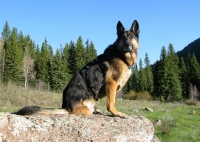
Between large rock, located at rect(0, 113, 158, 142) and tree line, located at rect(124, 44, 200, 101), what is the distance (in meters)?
64.7

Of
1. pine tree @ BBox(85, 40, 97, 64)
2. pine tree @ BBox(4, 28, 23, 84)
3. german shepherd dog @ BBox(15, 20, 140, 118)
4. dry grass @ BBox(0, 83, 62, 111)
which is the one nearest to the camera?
german shepherd dog @ BBox(15, 20, 140, 118)

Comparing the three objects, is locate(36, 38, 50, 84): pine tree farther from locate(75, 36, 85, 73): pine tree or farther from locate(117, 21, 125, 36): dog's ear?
locate(117, 21, 125, 36): dog's ear

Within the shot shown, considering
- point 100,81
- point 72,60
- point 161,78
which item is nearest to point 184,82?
point 161,78

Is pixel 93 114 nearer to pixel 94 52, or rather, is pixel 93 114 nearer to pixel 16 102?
pixel 16 102

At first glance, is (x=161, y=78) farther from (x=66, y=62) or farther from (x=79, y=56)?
(x=66, y=62)

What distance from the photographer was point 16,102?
32.8 metres

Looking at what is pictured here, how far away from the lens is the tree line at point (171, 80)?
233 ft

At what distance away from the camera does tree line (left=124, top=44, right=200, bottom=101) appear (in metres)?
71.0

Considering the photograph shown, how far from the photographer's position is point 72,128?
18.4 feet

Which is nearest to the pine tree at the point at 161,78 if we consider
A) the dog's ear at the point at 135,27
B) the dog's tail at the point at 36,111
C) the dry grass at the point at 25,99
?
the dry grass at the point at 25,99

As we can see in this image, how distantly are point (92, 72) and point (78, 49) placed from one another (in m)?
72.3

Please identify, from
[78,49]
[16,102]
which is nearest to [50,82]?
[78,49]

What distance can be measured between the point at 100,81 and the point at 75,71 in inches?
2729

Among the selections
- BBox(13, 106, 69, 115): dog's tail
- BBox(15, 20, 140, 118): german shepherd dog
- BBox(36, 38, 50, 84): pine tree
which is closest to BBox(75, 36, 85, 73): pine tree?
BBox(36, 38, 50, 84): pine tree
